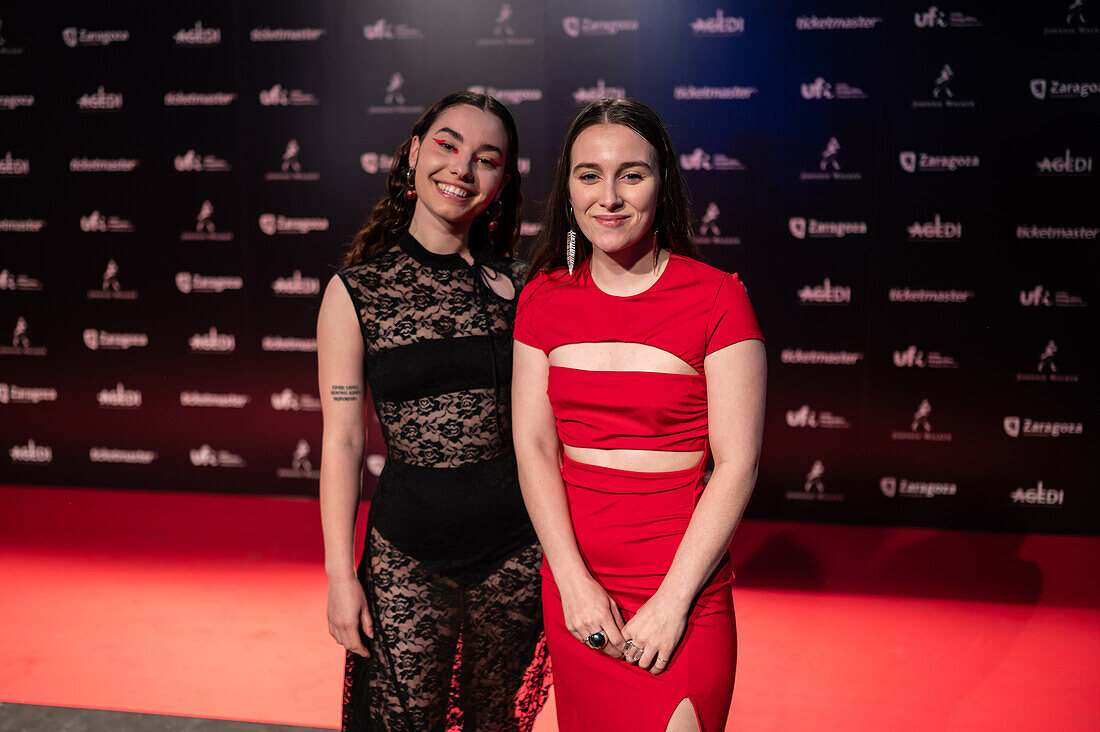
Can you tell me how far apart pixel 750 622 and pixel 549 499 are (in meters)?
2.05

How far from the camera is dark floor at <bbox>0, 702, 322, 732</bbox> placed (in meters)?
2.42

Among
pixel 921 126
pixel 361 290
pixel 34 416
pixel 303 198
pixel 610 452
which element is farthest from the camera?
pixel 34 416

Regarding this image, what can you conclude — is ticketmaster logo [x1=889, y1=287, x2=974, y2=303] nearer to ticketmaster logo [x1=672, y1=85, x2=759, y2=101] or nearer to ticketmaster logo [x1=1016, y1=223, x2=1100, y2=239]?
ticketmaster logo [x1=1016, y1=223, x2=1100, y2=239]

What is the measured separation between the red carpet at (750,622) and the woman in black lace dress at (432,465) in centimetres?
98

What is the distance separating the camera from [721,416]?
4.42 ft

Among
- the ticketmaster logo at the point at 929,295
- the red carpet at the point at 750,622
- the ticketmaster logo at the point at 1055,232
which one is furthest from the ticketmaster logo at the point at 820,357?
the ticketmaster logo at the point at 1055,232

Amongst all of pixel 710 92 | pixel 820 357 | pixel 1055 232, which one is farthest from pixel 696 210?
pixel 1055 232

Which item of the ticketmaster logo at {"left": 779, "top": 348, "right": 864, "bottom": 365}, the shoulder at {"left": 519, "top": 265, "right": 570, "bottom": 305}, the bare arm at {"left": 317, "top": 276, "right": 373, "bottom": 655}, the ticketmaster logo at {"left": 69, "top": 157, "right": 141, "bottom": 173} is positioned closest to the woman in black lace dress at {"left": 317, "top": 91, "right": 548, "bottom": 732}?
the bare arm at {"left": 317, "top": 276, "right": 373, "bottom": 655}

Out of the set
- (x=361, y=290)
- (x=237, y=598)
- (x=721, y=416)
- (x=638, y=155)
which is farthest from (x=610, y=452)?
(x=237, y=598)

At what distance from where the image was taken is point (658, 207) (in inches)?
58.5

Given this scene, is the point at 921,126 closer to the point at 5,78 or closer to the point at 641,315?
the point at 641,315

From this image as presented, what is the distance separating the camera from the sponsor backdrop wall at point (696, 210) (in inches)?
163

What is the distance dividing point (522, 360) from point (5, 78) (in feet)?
15.7

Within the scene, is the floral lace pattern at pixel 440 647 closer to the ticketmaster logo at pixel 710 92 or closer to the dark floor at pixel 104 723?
the dark floor at pixel 104 723
